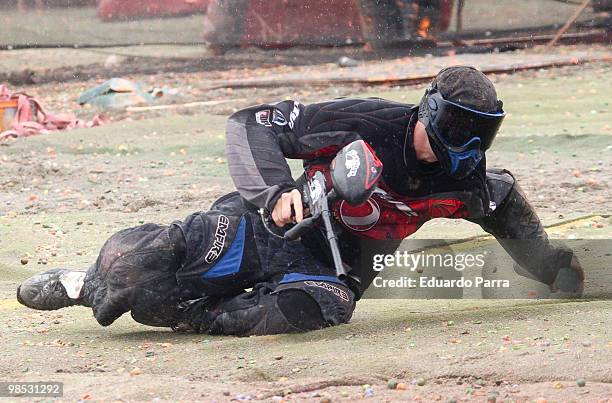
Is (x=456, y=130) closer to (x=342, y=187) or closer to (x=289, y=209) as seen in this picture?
(x=342, y=187)

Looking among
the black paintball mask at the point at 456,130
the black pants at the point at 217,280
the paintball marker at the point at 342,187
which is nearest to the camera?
the paintball marker at the point at 342,187

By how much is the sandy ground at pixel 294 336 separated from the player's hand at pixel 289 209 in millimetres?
440

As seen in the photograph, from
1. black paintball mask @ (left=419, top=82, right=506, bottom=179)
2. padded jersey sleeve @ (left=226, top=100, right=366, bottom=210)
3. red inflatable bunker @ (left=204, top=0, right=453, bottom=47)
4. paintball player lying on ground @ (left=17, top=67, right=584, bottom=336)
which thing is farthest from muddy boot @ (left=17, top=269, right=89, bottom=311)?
red inflatable bunker @ (left=204, top=0, right=453, bottom=47)

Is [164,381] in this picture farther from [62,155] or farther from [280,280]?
[62,155]

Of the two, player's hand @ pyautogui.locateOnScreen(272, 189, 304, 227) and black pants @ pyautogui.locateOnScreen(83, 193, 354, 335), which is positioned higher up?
player's hand @ pyautogui.locateOnScreen(272, 189, 304, 227)

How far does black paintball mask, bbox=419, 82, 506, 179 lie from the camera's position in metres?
3.81

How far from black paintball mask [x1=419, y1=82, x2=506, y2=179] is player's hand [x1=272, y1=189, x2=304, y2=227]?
0.52m

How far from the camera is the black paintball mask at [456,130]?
3814 millimetres

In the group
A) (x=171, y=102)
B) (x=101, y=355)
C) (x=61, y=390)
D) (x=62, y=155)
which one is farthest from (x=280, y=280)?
(x=171, y=102)

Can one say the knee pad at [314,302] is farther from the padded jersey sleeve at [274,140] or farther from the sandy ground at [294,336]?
the padded jersey sleeve at [274,140]

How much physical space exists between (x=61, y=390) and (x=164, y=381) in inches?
12.0

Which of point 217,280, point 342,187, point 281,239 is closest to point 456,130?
point 342,187

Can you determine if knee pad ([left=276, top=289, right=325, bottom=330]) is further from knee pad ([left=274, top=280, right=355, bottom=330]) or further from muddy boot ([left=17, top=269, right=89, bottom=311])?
muddy boot ([left=17, top=269, right=89, bottom=311])

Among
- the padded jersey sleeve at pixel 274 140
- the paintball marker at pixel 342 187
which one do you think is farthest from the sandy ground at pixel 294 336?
the padded jersey sleeve at pixel 274 140
